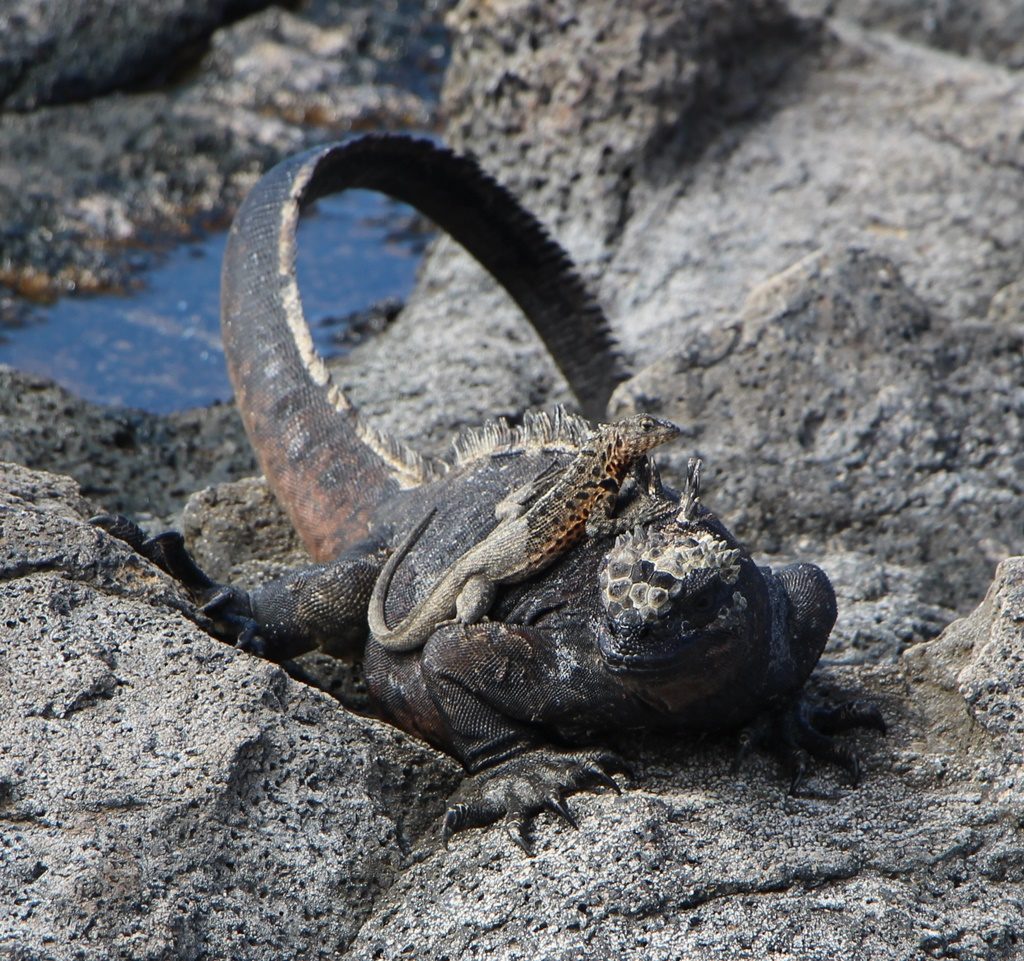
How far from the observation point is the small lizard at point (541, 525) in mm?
3412

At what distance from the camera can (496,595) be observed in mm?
3510

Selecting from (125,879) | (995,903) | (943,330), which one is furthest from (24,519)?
(943,330)

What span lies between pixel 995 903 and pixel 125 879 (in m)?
1.63

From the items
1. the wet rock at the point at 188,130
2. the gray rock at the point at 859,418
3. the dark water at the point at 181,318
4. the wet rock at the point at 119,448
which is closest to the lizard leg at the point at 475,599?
the gray rock at the point at 859,418

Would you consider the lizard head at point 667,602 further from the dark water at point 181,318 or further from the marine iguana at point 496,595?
the dark water at point 181,318

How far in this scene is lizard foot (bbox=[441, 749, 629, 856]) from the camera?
3.04 m

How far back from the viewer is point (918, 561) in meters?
4.48

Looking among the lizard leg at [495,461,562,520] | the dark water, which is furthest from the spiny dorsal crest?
the dark water

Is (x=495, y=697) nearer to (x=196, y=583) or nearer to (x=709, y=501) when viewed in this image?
(x=196, y=583)

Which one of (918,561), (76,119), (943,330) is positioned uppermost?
(943,330)

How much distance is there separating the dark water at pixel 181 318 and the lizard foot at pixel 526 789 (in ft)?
12.3

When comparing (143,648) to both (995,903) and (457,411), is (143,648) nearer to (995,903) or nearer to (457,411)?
(995,903)

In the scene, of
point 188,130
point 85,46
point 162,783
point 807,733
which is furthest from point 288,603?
point 85,46

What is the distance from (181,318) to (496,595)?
4.26 meters
